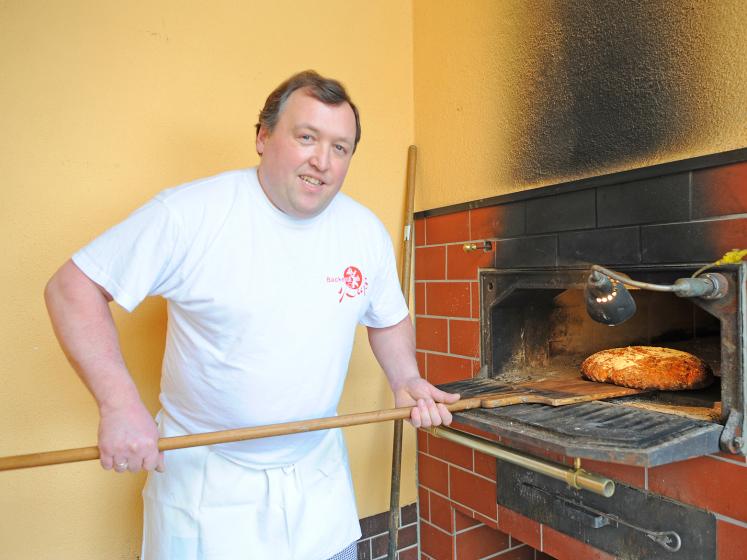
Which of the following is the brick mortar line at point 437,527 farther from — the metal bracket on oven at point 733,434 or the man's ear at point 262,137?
the man's ear at point 262,137

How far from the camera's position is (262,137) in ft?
4.57

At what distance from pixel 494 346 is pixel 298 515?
767 millimetres

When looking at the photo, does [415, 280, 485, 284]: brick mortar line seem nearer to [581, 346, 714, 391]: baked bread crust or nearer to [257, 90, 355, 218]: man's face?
[581, 346, 714, 391]: baked bread crust

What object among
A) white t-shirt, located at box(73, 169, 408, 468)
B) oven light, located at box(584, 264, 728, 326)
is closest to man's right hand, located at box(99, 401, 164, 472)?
white t-shirt, located at box(73, 169, 408, 468)

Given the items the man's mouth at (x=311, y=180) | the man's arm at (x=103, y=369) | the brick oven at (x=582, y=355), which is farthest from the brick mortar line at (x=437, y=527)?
the man's mouth at (x=311, y=180)

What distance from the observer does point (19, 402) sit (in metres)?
1.50

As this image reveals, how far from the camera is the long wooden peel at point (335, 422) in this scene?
3.36 feet

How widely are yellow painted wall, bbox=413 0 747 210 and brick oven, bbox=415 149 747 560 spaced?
0.07 metres

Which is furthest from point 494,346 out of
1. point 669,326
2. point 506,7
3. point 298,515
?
point 506,7

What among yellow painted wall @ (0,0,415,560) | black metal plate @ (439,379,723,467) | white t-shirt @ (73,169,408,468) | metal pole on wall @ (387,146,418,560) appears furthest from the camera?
metal pole on wall @ (387,146,418,560)

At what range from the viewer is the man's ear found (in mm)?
1375

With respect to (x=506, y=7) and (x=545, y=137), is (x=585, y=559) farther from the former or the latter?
(x=506, y=7)

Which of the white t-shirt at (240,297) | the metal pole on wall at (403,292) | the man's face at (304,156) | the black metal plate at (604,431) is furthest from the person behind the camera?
the metal pole on wall at (403,292)

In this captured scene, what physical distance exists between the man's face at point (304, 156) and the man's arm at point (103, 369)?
45 centimetres
